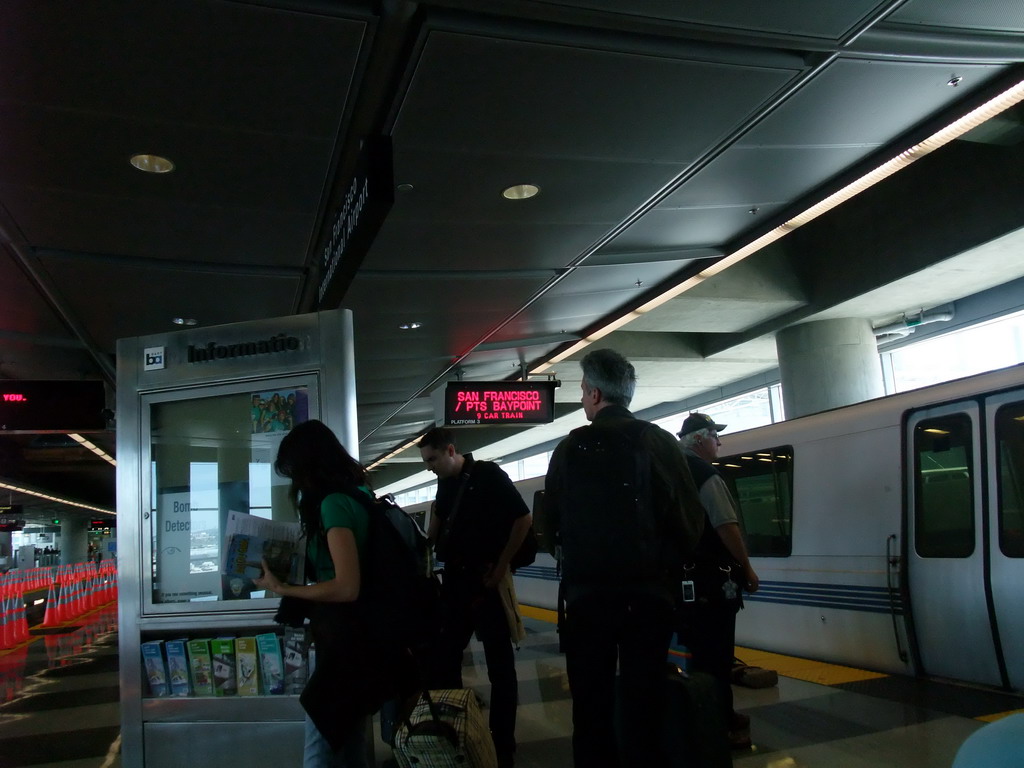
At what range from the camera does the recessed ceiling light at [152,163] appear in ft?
16.0

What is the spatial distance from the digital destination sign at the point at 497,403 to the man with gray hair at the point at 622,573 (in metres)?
8.16

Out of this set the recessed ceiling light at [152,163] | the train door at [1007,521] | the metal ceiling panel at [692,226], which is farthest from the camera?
the metal ceiling panel at [692,226]

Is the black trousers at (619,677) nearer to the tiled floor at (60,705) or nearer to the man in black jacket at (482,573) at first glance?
the man in black jacket at (482,573)

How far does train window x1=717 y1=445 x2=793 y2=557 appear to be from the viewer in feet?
25.7

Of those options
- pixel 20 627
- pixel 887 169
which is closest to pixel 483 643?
pixel 887 169

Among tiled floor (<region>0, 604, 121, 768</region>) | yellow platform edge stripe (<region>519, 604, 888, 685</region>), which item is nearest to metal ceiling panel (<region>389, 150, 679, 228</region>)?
yellow platform edge stripe (<region>519, 604, 888, 685</region>)

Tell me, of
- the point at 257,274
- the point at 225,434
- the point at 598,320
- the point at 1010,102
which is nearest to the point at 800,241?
the point at 598,320

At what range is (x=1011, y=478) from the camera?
554 cm

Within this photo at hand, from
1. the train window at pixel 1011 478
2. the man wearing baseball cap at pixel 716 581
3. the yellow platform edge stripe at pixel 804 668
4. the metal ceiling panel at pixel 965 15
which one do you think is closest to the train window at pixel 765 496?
the yellow platform edge stripe at pixel 804 668

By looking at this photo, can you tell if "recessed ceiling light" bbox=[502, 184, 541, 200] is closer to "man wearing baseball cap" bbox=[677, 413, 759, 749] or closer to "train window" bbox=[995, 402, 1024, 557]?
"man wearing baseball cap" bbox=[677, 413, 759, 749]

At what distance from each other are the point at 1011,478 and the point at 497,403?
6747mm

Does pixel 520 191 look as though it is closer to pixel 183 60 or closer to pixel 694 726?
pixel 183 60

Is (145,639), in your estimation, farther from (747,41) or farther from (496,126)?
(747,41)

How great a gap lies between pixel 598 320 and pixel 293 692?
277 inches
